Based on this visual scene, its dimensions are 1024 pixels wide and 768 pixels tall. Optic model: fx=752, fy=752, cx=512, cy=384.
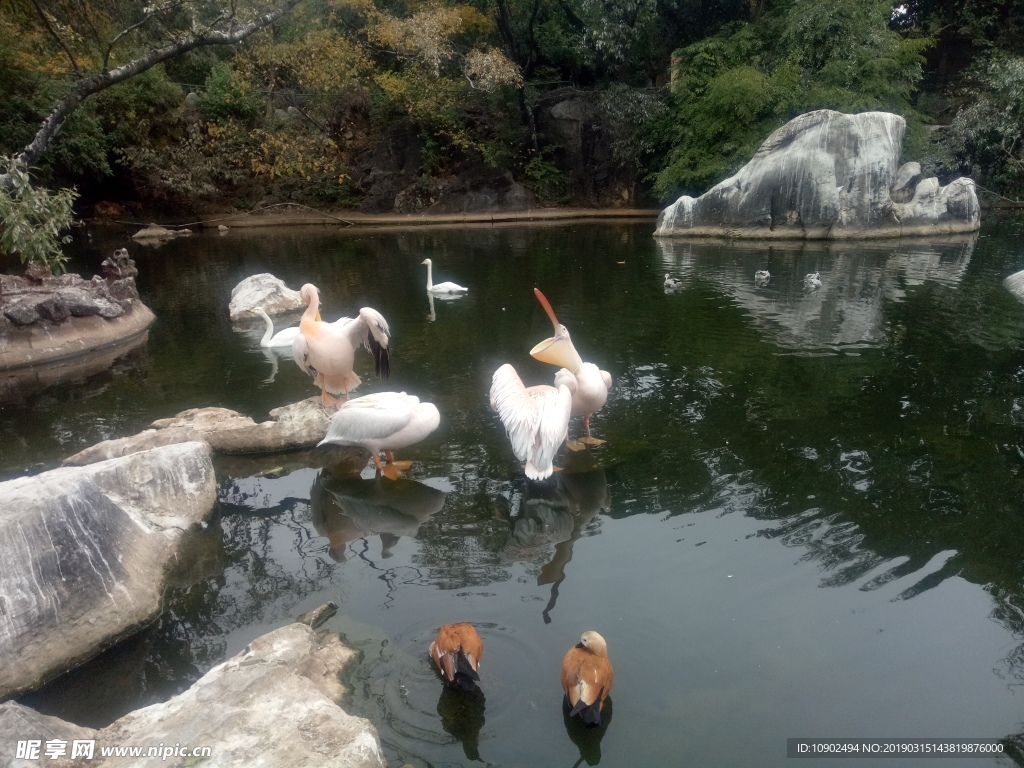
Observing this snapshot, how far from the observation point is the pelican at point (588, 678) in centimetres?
294

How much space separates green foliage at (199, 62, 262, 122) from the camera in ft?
76.1

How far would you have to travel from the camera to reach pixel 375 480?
5.35m

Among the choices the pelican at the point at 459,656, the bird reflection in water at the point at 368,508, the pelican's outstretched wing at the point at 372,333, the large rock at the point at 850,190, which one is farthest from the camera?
the large rock at the point at 850,190

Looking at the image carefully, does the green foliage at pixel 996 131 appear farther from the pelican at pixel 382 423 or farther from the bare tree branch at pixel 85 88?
the pelican at pixel 382 423

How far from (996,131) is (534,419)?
19.9 m

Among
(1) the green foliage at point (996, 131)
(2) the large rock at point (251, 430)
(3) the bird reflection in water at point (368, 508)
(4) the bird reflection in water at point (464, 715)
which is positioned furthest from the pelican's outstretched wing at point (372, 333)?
(1) the green foliage at point (996, 131)

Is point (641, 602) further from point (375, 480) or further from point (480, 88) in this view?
point (480, 88)

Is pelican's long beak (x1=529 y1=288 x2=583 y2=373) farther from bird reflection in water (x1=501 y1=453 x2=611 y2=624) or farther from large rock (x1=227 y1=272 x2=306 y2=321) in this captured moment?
large rock (x1=227 y1=272 x2=306 y2=321)

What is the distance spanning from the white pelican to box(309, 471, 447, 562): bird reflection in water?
2.17ft

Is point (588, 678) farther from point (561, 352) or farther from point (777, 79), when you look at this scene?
point (777, 79)

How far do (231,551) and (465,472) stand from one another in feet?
5.41

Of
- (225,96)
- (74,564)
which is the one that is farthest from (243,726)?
(225,96)

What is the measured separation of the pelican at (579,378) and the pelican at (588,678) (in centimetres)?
264

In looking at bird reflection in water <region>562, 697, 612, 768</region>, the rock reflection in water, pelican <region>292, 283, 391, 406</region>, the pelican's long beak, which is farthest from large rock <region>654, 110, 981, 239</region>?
bird reflection in water <region>562, 697, 612, 768</region>
